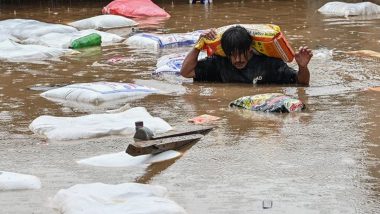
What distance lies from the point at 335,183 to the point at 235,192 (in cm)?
50

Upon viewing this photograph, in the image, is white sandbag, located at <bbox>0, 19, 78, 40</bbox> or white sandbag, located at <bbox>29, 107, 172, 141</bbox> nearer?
white sandbag, located at <bbox>29, 107, 172, 141</bbox>

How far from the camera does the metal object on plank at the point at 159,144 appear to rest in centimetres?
407

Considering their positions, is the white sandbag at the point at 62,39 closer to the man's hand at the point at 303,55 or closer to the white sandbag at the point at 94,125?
the man's hand at the point at 303,55

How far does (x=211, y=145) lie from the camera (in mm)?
4449

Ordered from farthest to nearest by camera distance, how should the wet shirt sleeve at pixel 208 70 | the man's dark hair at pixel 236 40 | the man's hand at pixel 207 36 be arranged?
the wet shirt sleeve at pixel 208 70
the man's hand at pixel 207 36
the man's dark hair at pixel 236 40

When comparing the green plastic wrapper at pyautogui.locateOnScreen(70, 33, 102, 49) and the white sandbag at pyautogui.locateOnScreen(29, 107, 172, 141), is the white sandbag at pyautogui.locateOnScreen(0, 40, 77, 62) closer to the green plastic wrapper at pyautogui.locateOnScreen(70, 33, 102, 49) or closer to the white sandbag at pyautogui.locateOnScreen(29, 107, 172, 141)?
the green plastic wrapper at pyautogui.locateOnScreen(70, 33, 102, 49)

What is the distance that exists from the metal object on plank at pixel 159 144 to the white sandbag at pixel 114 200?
51cm

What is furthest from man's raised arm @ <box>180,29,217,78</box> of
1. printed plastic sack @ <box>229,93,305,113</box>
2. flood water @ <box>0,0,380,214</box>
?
printed plastic sack @ <box>229,93,305,113</box>

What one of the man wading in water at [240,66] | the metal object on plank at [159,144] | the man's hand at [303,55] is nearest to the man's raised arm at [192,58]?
the man wading in water at [240,66]

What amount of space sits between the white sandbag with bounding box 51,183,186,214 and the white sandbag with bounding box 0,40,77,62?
15.9 ft

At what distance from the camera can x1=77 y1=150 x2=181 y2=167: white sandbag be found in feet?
13.4

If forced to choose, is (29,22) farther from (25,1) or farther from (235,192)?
(235,192)

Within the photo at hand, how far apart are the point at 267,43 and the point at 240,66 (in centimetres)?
36

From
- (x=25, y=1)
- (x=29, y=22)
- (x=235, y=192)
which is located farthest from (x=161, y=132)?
(x=25, y=1)
